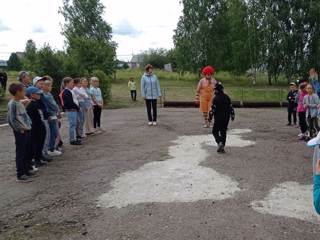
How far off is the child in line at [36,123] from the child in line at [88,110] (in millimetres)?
3317

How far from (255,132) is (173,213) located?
759cm

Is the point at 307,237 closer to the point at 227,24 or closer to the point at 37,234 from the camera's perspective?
the point at 37,234

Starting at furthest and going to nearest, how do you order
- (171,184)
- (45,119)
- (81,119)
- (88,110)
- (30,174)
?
1. (88,110)
2. (81,119)
3. (45,119)
4. (30,174)
5. (171,184)

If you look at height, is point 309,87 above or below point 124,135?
above

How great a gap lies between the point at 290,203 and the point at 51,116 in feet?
17.9

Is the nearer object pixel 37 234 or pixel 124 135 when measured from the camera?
pixel 37 234

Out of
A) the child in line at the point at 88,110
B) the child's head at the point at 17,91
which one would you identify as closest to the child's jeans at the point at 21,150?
the child's head at the point at 17,91

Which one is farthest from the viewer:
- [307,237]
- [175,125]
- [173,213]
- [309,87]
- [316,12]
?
[316,12]

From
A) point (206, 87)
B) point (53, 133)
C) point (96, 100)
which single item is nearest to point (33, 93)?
point (53, 133)

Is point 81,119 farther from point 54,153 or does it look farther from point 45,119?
point 45,119

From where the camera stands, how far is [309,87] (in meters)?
11.8

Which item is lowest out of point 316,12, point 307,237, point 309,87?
point 307,237

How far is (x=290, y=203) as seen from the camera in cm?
617

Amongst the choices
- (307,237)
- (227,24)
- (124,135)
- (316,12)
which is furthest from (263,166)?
(227,24)
